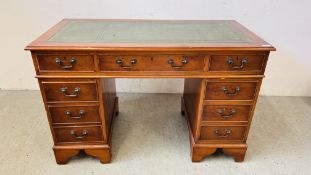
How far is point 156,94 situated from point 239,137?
105 centimetres

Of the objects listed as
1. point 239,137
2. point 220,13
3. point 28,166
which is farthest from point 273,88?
point 28,166

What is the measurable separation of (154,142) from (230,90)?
2.27 ft

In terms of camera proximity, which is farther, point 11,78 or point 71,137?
point 11,78

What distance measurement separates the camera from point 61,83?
4.04 feet

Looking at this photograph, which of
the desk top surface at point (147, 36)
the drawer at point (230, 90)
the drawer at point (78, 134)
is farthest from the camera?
the drawer at point (78, 134)

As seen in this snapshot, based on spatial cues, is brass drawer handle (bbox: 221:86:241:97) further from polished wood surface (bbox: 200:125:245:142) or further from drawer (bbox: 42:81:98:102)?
drawer (bbox: 42:81:98:102)

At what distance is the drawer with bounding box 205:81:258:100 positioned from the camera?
4.16 ft

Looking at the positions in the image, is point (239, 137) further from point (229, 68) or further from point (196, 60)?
point (196, 60)

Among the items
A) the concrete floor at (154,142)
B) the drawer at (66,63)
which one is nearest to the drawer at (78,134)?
the concrete floor at (154,142)

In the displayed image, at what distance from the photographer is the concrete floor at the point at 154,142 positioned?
1466 mm

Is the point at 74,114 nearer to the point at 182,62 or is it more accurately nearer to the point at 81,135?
the point at 81,135

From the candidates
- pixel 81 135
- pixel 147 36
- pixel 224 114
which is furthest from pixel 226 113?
pixel 81 135

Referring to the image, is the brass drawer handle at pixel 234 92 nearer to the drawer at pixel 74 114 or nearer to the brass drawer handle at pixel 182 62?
the brass drawer handle at pixel 182 62

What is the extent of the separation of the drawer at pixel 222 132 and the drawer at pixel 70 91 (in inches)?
26.8
